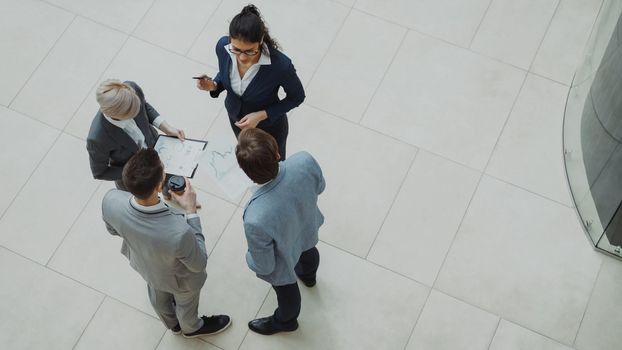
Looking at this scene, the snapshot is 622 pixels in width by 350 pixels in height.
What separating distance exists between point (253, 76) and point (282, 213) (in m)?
0.82

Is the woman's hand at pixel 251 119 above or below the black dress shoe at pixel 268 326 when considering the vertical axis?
above

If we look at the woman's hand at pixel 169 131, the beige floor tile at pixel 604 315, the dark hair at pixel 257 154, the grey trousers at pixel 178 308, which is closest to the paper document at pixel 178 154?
the woman's hand at pixel 169 131

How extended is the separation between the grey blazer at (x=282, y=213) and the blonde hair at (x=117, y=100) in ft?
2.50

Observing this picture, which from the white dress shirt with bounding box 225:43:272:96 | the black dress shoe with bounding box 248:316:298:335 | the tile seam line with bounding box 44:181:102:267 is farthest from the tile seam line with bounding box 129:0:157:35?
the black dress shoe with bounding box 248:316:298:335

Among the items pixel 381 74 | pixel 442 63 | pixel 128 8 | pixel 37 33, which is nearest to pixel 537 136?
pixel 442 63

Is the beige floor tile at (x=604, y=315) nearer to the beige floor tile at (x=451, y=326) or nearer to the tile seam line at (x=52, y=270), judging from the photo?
the beige floor tile at (x=451, y=326)

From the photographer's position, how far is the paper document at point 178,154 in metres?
3.66

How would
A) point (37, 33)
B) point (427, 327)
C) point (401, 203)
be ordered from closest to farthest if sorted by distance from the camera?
point (427, 327)
point (401, 203)
point (37, 33)

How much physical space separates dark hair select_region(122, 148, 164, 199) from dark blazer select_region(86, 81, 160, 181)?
0.52 meters

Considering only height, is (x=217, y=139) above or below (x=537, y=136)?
below

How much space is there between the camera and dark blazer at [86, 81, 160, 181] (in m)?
3.31

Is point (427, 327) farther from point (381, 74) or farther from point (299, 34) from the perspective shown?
point (299, 34)

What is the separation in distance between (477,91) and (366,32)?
921 mm

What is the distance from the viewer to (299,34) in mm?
5035
